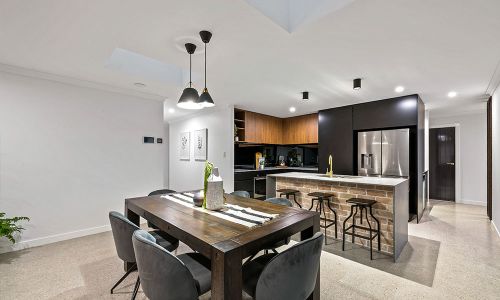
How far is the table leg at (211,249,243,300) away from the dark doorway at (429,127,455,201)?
6.85 meters

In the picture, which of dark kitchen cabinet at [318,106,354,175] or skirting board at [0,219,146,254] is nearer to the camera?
skirting board at [0,219,146,254]

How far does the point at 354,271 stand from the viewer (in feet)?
7.66

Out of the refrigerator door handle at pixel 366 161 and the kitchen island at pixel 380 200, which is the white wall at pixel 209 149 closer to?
the kitchen island at pixel 380 200

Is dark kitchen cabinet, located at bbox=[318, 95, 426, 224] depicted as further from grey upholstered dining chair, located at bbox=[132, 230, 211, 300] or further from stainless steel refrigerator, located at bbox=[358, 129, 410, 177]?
grey upholstered dining chair, located at bbox=[132, 230, 211, 300]

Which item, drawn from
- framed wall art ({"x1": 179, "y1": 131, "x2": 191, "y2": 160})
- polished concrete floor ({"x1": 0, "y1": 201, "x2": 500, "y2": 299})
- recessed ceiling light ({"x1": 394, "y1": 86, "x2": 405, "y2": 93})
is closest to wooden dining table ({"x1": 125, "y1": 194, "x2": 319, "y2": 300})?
polished concrete floor ({"x1": 0, "y1": 201, "x2": 500, "y2": 299})

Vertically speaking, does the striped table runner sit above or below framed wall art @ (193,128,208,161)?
below

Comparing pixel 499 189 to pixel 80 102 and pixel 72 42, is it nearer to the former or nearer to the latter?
pixel 72 42

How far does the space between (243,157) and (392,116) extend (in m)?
3.44

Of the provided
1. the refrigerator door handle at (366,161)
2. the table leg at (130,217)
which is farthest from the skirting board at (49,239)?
the refrigerator door handle at (366,161)

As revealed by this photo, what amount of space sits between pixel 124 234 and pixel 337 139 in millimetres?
4356

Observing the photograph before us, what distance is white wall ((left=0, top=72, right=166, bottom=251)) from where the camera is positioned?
9.32 ft

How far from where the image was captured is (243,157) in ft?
19.5

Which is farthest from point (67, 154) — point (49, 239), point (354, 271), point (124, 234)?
point (354, 271)

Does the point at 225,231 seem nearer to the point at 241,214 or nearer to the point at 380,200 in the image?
the point at 241,214
